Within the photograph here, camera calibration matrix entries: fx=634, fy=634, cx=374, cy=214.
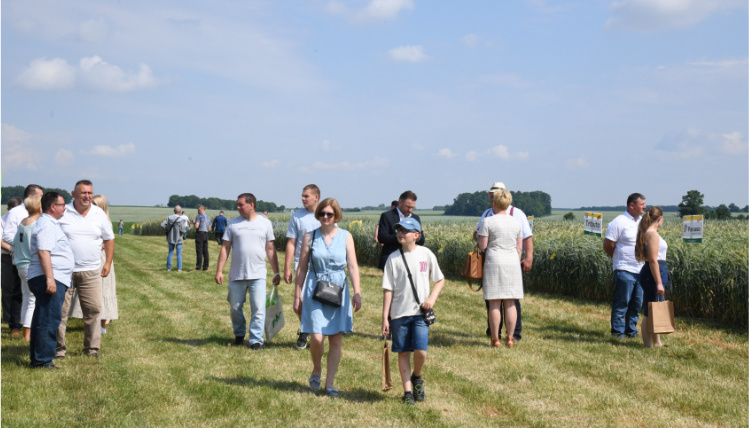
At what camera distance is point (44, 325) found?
265 inches

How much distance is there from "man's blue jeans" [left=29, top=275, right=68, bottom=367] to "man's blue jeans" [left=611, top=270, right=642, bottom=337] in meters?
7.10

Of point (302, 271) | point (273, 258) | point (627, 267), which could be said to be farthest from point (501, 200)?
point (302, 271)

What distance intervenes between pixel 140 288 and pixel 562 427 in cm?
1214

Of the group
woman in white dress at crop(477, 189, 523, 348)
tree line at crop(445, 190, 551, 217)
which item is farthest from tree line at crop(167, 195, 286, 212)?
woman in white dress at crop(477, 189, 523, 348)

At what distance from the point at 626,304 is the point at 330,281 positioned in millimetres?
5021

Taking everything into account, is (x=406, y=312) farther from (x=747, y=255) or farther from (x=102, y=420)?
(x=747, y=255)

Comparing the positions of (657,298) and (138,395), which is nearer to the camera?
(138,395)

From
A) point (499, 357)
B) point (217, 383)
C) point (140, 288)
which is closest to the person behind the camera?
point (217, 383)

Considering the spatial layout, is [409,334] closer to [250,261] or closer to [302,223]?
[302,223]

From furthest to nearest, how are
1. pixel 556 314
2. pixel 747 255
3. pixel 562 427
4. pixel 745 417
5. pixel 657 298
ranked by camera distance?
pixel 556 314 → pixel 747 255 → pixel 657 298 → pixel 745 417 → pixel 562 427

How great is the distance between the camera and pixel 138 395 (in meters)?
5.90

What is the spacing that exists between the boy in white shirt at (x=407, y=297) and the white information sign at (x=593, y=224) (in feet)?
26.4

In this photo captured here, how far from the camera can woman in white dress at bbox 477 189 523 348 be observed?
311 inches

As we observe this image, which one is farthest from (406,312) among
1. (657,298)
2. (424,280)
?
(657,298)
